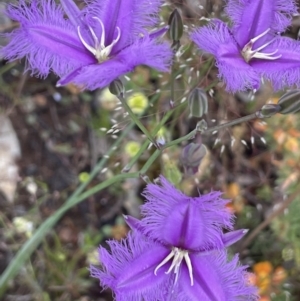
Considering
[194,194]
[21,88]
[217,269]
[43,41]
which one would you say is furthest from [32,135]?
[217,269]

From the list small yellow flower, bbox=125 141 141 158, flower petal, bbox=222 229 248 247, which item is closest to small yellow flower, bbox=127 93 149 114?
small yellow flower, bbox=125 141 141 158

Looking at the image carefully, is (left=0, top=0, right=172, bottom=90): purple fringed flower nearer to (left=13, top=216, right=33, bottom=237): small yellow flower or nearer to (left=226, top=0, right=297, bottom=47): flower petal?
(left=226, top=0, right=297, bottom=47): flower petal

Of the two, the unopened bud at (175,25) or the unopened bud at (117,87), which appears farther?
the unopened bud at (175,25)

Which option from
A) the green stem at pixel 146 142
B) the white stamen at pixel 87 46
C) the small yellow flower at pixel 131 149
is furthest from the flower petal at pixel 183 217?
the small yellow flower at pixel 131 149

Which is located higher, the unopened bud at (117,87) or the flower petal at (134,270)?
the unopened bud at (117,87)

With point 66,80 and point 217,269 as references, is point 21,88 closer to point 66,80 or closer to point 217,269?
point 66,80

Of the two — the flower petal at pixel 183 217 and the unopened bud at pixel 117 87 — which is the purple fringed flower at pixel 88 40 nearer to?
the unopened bud at pixel 117 87

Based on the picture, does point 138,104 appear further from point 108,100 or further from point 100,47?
point 100,47
